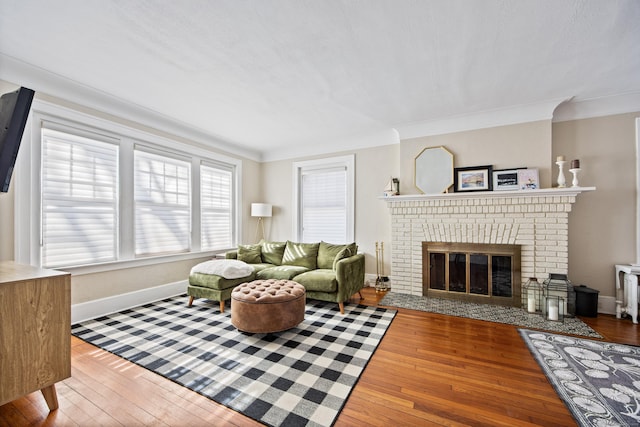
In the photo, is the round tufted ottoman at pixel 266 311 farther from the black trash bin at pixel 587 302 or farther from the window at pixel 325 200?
the black trash bin at pixel 587 302

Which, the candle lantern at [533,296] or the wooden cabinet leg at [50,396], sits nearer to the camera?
the wooden cabinet leg at [50,396]

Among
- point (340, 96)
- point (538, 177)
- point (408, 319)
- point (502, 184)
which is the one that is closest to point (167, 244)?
point (340, 96)

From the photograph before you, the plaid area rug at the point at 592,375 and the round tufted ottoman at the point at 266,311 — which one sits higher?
the round tufted ottoman at the point at 266,311

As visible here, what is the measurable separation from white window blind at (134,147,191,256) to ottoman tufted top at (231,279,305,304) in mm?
1739

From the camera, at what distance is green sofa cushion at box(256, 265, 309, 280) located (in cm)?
362

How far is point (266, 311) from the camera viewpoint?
2541 millimetres

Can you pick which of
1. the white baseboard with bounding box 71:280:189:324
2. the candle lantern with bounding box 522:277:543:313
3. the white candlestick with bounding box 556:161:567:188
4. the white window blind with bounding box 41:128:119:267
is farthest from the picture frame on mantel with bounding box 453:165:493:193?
the white window blind with bounding box 41:128:119:267

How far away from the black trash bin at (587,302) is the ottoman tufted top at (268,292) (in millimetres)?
3315

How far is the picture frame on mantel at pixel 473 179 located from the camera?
364 cm

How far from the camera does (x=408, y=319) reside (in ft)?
10.1

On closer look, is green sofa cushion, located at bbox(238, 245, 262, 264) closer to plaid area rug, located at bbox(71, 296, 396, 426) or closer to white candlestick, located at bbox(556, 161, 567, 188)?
plaid area rug, located at bbox(71, 296, 396, 426)

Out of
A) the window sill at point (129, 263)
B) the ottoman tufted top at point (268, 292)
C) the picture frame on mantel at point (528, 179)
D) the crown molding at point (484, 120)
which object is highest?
the crown molding at point (484, 120)

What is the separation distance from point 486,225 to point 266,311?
3.09 meters

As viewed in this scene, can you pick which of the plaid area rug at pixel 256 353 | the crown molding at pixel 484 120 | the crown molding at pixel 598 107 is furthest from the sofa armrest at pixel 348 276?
the crown molding at pixel 598 107
